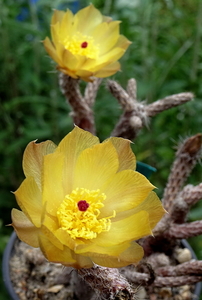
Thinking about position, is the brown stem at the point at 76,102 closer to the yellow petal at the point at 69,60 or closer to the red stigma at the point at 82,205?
the yellow petal at the point at 69,60

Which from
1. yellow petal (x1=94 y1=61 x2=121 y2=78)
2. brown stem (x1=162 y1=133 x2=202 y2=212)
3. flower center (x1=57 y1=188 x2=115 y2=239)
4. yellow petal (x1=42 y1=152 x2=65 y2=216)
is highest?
yellow petal (x1=94 y1=61 x2=121 y2=78)

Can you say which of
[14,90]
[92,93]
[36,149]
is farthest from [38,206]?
[14,90]

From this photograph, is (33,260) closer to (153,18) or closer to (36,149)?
(36,149)

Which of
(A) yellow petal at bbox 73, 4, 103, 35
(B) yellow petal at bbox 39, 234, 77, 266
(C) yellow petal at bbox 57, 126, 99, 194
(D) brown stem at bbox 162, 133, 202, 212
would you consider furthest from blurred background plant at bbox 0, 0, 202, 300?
(B) yellow petal at bbox 39, 234, 77, 266

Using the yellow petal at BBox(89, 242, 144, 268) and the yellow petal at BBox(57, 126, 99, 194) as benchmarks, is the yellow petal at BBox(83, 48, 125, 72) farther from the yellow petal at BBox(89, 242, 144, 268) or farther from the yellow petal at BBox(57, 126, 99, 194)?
the yellow petal at BBox(89, 242, 144, 268)

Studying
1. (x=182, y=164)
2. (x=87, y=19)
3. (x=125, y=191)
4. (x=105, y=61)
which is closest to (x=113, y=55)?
(x=105, y=61)

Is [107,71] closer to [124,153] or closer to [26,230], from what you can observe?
[124,153]
